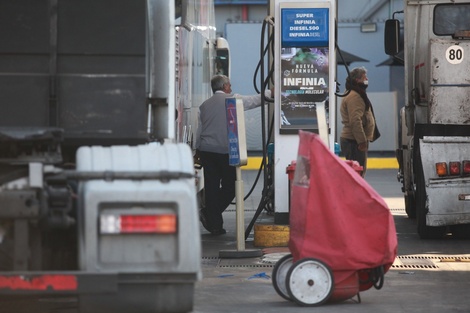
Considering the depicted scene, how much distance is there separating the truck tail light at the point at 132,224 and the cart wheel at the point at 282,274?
8.53 feet

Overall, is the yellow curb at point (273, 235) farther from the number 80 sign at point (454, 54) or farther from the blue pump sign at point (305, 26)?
the number 80 sign at point (454, 54)

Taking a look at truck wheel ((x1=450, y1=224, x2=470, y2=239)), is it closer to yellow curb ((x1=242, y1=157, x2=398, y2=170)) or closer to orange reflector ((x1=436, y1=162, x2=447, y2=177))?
orange reflector ((x1=436, y1=162, x2=447, y2=177))

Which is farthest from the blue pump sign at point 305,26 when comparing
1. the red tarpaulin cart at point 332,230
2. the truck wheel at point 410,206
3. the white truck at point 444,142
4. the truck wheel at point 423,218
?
the red tarpaulin cart at point 332,230

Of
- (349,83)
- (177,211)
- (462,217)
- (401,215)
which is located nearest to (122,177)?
(177,211)

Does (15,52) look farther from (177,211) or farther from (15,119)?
(177,211)

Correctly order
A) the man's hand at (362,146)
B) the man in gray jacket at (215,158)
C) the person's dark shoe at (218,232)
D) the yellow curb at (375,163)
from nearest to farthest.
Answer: the man in gray jacket at (215,158)
the person's dark shoe at (218,232)
the man's hand at (362,146)
the yellow curb at (375,163)

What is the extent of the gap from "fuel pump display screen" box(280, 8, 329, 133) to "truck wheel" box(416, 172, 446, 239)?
1340 millimetres

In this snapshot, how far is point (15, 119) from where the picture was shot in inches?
287

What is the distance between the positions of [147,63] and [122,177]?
3.53 ft

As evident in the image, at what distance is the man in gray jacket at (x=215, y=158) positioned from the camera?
46.4ft

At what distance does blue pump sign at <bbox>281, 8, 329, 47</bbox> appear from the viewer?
12.9 meters

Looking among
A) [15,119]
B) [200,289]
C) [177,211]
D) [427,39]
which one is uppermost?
[427,39]

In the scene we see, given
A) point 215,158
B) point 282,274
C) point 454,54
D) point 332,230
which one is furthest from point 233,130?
point 332,230

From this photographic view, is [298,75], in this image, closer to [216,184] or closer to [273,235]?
[273,235]
